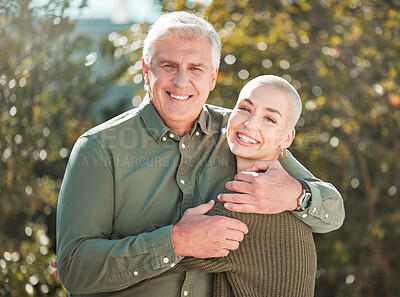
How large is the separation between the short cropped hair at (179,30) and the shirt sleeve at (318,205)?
21.3 inches

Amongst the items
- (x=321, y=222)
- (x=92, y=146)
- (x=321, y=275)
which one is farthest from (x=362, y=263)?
(x=92, y=146)

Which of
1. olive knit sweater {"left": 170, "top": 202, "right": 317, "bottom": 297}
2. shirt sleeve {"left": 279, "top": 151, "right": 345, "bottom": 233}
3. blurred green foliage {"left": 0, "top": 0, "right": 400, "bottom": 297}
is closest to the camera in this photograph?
olive knit sweater {"left": 170, "top": 202, "right": 317, "bottom": 297}

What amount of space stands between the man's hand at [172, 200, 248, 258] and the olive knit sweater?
0.06 m

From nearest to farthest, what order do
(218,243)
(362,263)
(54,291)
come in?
(218,243), (54,291), (362,263)

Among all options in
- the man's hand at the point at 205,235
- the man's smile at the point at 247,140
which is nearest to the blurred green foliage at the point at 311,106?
the man's smile at the point at 247,140

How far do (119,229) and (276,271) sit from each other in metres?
0.58

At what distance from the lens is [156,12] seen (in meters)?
3.98

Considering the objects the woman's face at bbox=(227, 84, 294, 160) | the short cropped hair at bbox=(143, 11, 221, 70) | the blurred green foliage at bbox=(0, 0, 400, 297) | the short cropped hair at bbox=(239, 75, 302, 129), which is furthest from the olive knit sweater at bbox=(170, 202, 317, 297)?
the blurred green foliage at bbox=(0, 0, 400, 297)

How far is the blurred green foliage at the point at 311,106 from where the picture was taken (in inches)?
141

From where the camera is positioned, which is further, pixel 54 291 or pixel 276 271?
pixel 54 291

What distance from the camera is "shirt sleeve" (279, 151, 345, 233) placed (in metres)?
2.02

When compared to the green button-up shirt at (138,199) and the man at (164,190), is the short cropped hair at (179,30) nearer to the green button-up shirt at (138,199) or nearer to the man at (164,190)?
the man at (164,190)

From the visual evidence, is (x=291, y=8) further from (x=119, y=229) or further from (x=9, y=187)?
(x=119, y=229)

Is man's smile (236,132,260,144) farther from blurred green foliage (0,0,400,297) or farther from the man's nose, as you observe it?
blurred green foliage (0,0,400,297)
